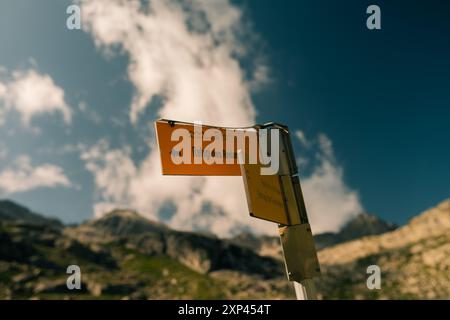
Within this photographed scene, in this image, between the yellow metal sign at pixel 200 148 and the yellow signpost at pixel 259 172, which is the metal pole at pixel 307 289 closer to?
the yellow signpost at pixel 259 172

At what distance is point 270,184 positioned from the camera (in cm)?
493

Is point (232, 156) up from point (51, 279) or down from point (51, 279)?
down

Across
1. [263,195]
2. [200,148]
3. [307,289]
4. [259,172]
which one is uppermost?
[200,148]

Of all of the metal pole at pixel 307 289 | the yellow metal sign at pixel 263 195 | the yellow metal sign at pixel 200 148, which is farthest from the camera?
the yellow metal sign at pixel 200 148

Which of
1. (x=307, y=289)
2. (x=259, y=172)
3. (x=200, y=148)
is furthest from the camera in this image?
(x=200, y=148)

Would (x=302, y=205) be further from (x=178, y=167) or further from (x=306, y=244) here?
(x=178, y=167)

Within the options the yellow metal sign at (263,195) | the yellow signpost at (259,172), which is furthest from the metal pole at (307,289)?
the yellow metal sign at (263,195)

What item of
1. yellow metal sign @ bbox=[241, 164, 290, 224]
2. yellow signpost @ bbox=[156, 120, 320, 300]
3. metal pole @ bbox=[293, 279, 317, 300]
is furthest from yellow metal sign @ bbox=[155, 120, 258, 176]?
metal pole @ bbox=[293, 279, 317, 300]

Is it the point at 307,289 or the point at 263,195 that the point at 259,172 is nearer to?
the point at 263,195

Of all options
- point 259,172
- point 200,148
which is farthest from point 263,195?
point 200,148
